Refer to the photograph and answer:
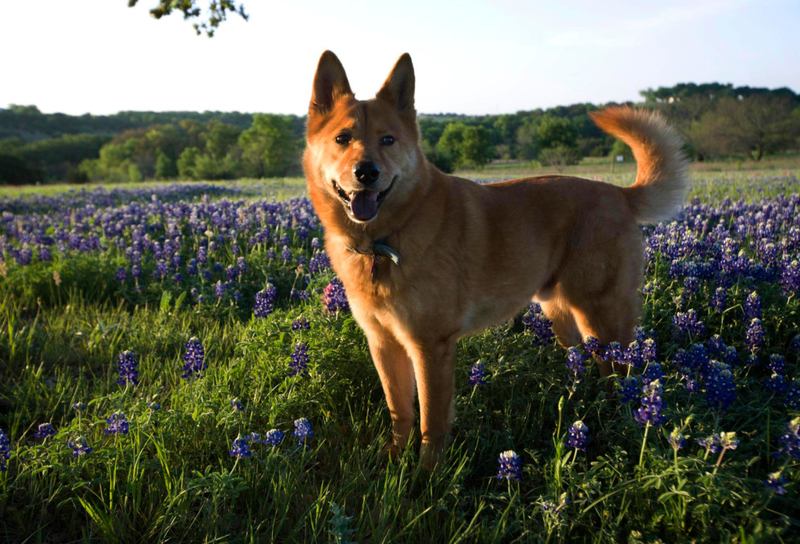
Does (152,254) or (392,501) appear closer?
(392,501)

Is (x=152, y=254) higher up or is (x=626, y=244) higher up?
(x=626, y=244)

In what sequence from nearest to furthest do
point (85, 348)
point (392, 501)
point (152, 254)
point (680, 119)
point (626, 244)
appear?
1. point (392, 501)
2. point (626, 244)
3. point (85, 348)
4. point (152, 254)
5. point (680, 119)

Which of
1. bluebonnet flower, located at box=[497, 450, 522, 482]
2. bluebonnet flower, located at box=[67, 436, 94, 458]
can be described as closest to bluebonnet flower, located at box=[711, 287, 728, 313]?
bluebonnet flower, located at box=[497, 450, 522, 482]

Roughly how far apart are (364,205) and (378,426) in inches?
53.6

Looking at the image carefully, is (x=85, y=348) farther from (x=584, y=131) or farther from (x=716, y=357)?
(x=584, y=131)

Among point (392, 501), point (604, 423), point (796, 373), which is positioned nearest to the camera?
point (392, 501)

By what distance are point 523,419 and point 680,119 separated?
60559 millimetres

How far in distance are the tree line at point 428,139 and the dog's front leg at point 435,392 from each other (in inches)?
1024

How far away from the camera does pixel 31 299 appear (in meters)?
5.03

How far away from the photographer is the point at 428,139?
34844mm

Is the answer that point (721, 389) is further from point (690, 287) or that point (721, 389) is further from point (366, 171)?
point (366, 171)

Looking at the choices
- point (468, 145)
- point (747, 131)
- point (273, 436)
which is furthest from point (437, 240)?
point (468, 145)

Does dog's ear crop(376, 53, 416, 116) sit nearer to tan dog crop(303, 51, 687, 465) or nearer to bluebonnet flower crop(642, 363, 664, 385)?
tan dog crop(303, 51, 687, 465)

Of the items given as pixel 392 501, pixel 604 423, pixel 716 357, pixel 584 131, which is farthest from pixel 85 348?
pixel 584 131
